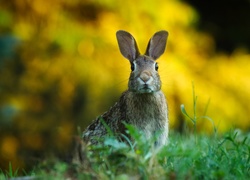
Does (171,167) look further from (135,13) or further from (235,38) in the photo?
(235,38)

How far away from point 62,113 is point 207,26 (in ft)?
11.3

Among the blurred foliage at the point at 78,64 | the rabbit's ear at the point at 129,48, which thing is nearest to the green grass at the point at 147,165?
the rabbit's ear at the point at 129,48

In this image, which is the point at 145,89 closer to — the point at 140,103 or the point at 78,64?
the point at 140,103

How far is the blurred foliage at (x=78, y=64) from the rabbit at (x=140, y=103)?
5.19 meters

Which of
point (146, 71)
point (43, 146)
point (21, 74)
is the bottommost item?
point (43, 146)

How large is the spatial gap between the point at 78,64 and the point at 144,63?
563 centimetres

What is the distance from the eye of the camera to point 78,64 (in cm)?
1026

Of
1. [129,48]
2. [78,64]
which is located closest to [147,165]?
[129,48]

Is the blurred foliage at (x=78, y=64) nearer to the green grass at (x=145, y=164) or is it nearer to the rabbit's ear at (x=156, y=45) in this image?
the rabbit's ear at (x=156, y=45)

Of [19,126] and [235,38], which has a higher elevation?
[235,38]

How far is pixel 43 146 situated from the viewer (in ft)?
32.8

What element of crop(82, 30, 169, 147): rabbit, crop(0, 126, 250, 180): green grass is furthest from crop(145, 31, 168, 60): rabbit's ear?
crop(0, 126, 250, 180): green grass

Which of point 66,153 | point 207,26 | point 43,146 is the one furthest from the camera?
point 207,26

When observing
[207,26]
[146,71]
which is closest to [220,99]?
[207,26]
